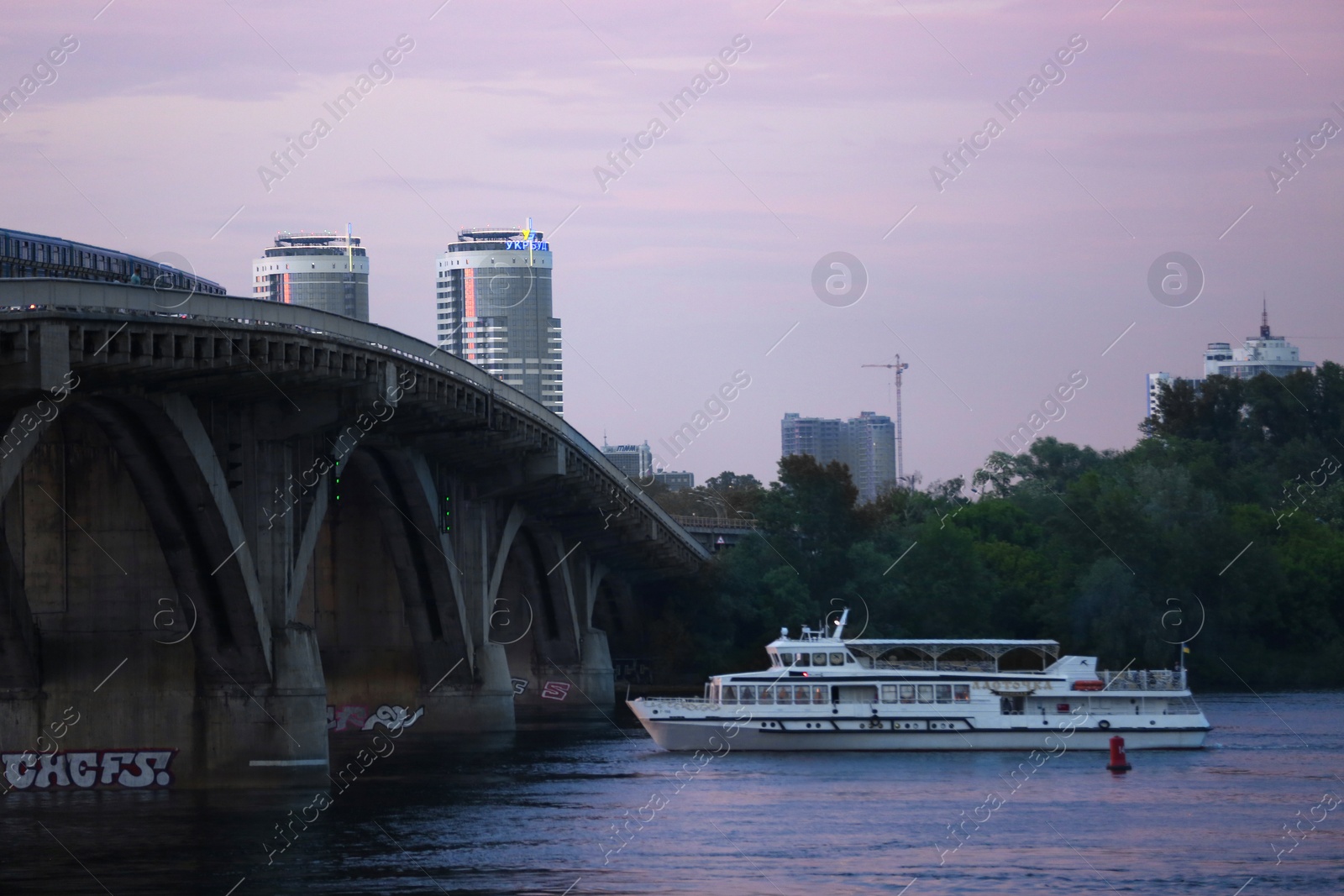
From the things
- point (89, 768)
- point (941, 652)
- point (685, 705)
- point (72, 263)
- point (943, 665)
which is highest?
point (72, 263)

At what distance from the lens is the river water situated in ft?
137

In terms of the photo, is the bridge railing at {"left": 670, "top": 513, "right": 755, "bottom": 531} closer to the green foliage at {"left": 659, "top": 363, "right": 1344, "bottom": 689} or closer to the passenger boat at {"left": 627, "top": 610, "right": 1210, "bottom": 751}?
the green foliage at {"left": 659, "top": 363, "right": 1344, "bottom": 689}

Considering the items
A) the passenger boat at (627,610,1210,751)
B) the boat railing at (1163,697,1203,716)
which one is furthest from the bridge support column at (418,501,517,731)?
the boat railing at (1163,697,1203,716)

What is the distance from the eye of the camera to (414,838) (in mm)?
48438

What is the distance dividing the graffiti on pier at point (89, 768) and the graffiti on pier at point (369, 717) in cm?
2559

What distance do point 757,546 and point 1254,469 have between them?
52893 millimetres

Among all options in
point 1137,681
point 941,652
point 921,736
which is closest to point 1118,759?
point 921,736

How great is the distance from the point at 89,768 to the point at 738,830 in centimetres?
2044

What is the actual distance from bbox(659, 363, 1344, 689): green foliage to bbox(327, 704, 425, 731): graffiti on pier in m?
40.1

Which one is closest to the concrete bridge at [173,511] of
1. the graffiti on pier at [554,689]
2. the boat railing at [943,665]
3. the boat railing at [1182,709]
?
the boat railing at [943,665]

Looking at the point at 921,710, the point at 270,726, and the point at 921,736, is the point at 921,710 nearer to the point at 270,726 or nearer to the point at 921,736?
the point at 921,736

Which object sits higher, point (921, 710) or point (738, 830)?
point (921, 710)

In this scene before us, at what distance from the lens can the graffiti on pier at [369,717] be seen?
84250 millimetres

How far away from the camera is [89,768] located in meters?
57.8
